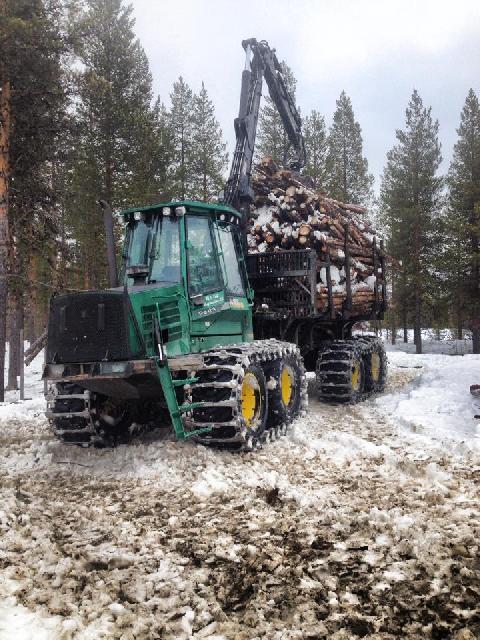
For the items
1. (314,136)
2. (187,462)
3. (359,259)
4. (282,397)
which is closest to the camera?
(187,462)

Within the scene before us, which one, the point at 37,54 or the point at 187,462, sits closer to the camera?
the point at 187,462

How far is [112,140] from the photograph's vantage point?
18.6 meters

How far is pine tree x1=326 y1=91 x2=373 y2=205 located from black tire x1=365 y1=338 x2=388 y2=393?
926 inches

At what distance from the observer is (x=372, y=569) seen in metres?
3.36

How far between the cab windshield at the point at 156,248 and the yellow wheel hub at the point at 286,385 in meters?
2.57

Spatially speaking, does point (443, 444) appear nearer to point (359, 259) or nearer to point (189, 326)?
point (189, 326)

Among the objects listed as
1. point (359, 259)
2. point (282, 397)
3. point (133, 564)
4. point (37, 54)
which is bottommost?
point (133, 564)

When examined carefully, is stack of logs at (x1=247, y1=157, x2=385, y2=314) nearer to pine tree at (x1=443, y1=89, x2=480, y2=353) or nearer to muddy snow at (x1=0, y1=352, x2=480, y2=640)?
muddy snow at (x1=0, y1=352, x2=480, y2=640)

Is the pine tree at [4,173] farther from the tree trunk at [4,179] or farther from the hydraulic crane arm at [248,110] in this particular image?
the hydraulic crane arm at [248,110]

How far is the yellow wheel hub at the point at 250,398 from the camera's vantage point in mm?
6828

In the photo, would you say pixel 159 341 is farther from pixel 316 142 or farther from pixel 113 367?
pixel 316 142

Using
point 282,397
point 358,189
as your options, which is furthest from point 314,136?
point 282,397

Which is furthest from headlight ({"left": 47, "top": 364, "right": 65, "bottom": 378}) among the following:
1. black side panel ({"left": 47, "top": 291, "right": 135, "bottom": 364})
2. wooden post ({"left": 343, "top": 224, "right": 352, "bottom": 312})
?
wooden post ({"left": 343, "top": 224, "right": 352, "bottom": 312})

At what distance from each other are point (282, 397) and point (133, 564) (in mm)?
4388
